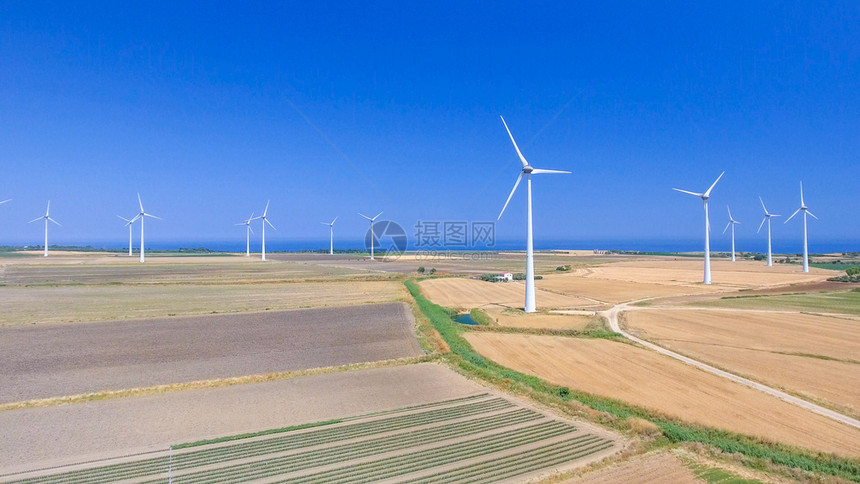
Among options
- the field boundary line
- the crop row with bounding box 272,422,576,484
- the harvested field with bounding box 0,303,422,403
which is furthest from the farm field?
the crop row with bounding box 272,422,576,484

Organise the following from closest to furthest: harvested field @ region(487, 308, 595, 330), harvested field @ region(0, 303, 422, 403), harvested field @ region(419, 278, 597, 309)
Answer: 1. harvested field @ region(0, 303, 422, 403)
2. harvested field @ region(487, 308, 595, 330)
3. harvested field @ region(419, 278, 597, 309)

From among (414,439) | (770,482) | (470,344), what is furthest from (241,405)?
(770,482)

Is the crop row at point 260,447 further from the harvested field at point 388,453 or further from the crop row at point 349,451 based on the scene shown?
the crop row at point 349,451

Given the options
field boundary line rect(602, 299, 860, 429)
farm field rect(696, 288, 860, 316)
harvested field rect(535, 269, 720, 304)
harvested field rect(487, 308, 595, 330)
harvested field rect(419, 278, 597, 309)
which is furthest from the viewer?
harvested field rect(535, 269, 720, 304)

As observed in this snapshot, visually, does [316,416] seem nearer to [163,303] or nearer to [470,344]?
[470,344]

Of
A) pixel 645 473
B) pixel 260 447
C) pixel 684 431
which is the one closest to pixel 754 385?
pixel 684 431

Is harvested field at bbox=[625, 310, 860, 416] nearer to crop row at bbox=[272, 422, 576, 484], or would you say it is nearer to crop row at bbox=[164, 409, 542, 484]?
crop row at bbox=[272, 422, 576, 484]

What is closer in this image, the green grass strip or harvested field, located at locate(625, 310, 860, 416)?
the green grass strip

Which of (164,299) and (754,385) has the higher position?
(164,299)

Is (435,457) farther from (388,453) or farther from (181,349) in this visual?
(181,349)
